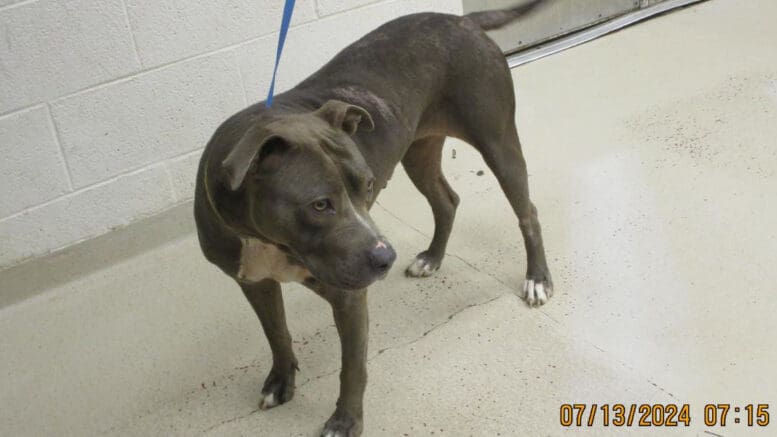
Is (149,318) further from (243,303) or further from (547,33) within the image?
(547,33)

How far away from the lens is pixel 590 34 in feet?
17.7

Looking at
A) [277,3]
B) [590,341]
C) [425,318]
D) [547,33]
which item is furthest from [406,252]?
[547,33]

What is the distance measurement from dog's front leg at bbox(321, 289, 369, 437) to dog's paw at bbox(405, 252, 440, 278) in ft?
2.97

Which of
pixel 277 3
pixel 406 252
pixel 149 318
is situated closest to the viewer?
pixel 149 318

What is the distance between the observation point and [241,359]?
117 inches

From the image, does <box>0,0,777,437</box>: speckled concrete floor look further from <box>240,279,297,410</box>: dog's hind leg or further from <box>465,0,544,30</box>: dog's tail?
<box>465,0,544,30</box>: dog's tail

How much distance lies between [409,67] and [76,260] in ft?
5.87

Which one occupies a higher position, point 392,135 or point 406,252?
point 392,135

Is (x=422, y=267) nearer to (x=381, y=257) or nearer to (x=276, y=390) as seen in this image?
(x=276, y=390)

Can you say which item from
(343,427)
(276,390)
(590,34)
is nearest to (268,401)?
(276,390)

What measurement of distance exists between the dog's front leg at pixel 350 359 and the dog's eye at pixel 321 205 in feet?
1.31

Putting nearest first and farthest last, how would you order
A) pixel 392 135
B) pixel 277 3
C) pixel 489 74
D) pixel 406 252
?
pixel 392 135 < pixel 489 74 < pixel 406 252 < pixel 277 3

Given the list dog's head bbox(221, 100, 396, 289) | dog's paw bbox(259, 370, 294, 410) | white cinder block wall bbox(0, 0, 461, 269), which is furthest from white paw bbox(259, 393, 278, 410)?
white cinder block wall bbox(0, 0, 461, 269)

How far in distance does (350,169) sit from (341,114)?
194mm
